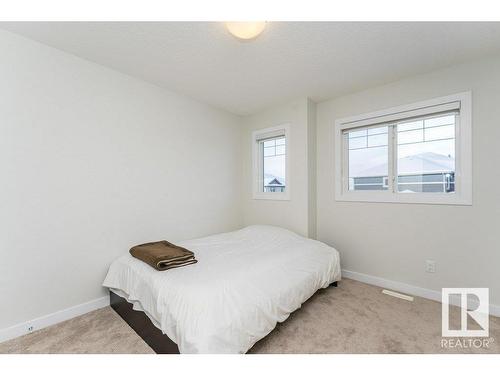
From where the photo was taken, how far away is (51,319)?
1.85 meters

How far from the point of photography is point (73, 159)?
198 centimetres

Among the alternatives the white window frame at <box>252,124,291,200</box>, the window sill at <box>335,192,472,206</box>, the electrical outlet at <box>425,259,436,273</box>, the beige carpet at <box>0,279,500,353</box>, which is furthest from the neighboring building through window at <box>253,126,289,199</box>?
the electrical outlet at <box>425,259,436,273</box>

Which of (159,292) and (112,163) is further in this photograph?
(112,163)

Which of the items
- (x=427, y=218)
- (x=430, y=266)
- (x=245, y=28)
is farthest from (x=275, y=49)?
(x=430, y=266)

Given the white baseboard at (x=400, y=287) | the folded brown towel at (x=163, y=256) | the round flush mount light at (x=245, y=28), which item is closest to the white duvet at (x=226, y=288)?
the folded brown towel at (x=163, y=256)

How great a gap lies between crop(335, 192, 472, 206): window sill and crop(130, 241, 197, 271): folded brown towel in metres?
2.05

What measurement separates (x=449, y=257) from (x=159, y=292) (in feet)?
8.85

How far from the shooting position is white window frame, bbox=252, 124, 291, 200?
10.3 feet

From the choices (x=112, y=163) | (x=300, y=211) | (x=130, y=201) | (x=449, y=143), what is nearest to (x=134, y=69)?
(x=112, y=163)

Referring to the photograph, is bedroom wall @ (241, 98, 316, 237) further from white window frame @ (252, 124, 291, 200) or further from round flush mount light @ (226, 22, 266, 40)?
round flush mount light @ (226, 22, 266, 40)

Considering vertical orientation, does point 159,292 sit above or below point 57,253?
below

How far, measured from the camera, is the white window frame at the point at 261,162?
314 centimetres
